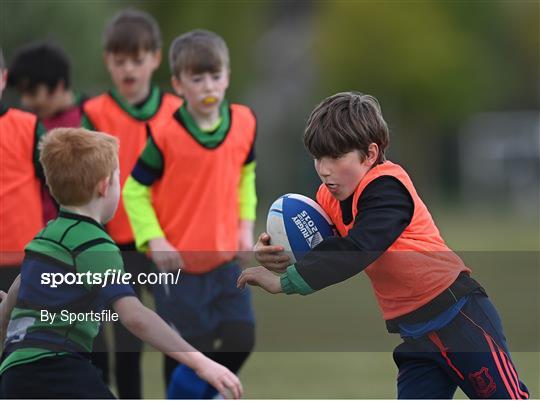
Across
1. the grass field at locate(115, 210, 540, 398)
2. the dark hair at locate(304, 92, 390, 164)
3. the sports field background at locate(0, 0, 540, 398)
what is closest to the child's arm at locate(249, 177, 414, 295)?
the dark hair at locate(304, 92, 390, 164)

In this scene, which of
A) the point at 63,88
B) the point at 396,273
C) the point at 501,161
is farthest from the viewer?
the point at 501,161

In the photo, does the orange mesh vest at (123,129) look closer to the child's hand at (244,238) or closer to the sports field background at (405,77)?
the child's hand at (244,238)

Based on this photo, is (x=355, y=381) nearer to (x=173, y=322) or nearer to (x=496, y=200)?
(x=173, y=322)

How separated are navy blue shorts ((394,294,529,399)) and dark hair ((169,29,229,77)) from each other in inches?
85.0

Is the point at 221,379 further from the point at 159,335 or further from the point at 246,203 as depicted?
the point at 246,203

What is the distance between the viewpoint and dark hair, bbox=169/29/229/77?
6.17m

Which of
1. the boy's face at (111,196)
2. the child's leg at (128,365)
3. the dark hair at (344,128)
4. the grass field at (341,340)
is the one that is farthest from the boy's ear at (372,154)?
the child's leg at (128,365)

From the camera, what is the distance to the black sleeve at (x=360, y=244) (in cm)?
429

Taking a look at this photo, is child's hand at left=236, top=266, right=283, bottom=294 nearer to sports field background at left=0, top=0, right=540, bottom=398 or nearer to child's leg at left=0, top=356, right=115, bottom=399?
child's leg at left=0, top=356, right=115, bottom=399

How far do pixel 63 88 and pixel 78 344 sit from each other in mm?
2994

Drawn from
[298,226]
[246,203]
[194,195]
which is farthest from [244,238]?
[298,226]

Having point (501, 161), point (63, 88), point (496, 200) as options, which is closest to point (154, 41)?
point (63, 88)

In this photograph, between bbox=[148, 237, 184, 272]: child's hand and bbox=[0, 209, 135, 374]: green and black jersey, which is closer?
bbox=[0, 209, 135, 374]: green and black jersey

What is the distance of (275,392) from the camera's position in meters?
7.41
